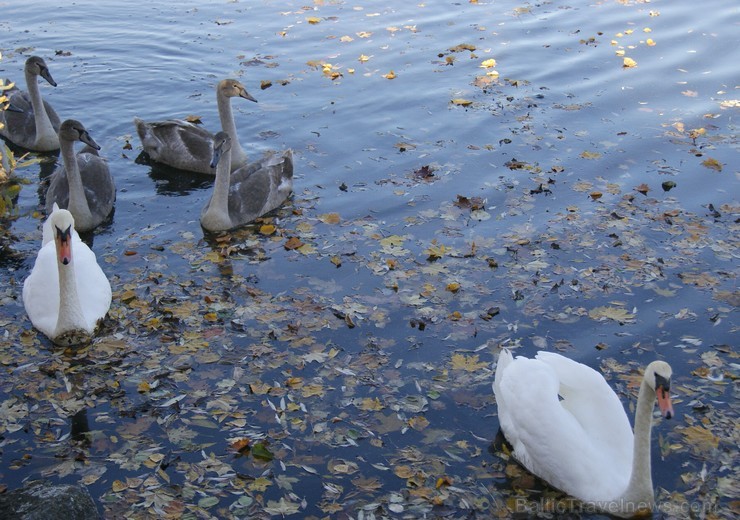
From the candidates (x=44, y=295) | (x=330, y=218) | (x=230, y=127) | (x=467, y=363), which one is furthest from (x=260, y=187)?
(x=467, y=363)

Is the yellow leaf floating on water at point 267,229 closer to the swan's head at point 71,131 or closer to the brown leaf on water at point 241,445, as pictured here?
the swan's head at point 71,131

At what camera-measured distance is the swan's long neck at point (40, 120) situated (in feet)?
41.8

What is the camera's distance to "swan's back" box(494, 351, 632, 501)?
6375 mm

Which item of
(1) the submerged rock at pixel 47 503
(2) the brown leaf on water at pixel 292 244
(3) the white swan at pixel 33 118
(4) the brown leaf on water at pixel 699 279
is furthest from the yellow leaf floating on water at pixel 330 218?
(1) the submerged rock at pixel 47 503

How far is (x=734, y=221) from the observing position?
10.5m

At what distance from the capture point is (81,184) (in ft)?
35.1

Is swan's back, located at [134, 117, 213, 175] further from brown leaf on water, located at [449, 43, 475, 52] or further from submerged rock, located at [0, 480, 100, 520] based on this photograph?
submerged rock, located at [0, 480, 100, 520]

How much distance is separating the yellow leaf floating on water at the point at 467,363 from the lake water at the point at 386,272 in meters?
0.03

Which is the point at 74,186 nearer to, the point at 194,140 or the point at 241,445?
the point at 194,140

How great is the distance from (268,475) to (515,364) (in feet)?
7.20

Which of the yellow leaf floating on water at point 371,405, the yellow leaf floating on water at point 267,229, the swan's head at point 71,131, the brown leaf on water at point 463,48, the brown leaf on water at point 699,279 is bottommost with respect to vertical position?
the yellow leaf floating on water at point 371,405

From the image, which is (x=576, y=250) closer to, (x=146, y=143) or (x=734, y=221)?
(x=734, y=221)

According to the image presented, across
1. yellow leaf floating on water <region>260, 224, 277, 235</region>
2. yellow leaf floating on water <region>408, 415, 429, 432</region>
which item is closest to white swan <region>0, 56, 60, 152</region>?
yellow leaf floating on water <region>260, 224, 277, 235</region>

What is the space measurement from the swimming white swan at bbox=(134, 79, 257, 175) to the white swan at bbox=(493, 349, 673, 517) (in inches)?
270
